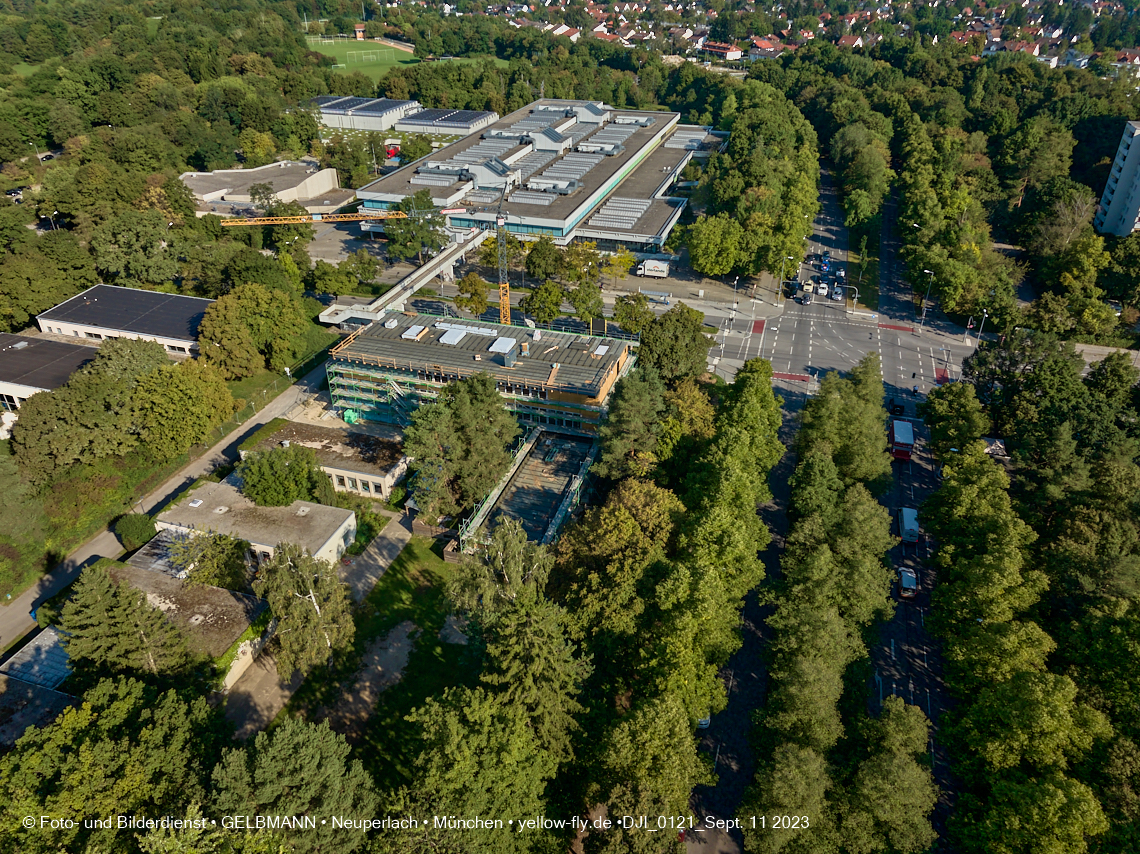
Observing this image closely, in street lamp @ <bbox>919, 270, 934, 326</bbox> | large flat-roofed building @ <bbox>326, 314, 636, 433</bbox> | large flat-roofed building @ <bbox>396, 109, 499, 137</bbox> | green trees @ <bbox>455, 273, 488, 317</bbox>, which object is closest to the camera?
large flat-roofed building @ <bbox>326, 314, 636, 433</bbox>

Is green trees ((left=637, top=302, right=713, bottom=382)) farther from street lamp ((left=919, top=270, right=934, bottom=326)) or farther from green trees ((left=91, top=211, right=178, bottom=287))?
green trees ((left=91, top=211, right=178, bottom=287))

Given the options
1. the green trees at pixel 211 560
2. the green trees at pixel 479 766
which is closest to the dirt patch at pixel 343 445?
the green trees at pixel 211 560

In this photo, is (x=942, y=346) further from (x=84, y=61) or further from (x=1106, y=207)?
(x=84, y=61)

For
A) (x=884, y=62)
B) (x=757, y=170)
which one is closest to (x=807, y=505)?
(x=757, y=170)

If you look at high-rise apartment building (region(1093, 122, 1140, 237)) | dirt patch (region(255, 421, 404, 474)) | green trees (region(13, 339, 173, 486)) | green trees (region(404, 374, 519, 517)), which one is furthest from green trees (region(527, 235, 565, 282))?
high-rise apartment building (region(1093, 122, 1140, 237))

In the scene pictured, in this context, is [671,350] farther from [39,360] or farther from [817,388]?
[39,360]

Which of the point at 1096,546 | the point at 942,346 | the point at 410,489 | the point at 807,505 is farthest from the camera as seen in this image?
the point at 942,346
